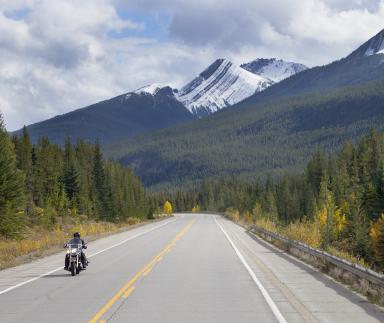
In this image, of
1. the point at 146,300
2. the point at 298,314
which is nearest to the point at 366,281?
the point at 298,314

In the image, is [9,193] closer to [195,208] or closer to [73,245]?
[73,245]

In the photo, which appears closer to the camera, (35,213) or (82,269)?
(82,269)

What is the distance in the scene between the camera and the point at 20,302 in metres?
13.2

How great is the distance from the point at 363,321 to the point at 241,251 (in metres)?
17.4

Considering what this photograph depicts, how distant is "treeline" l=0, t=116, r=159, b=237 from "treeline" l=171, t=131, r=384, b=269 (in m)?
18.9

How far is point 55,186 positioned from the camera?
71750mm

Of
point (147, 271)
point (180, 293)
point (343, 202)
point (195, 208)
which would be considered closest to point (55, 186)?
point (343, 202)

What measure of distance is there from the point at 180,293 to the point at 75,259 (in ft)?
18.3

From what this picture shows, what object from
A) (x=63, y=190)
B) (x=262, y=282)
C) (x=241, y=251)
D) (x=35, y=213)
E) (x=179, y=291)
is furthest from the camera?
(x=63, y=190)

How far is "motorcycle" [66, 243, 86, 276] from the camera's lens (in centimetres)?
1861

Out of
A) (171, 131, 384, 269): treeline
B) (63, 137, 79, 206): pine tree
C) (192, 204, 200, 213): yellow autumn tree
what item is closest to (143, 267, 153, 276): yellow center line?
(171, 131, 384, 269): treeline

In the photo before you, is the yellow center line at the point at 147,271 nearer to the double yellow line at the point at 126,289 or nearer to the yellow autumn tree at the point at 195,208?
the double yellow line at the point at 126,289

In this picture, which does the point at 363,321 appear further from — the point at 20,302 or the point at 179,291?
the point at 20,302

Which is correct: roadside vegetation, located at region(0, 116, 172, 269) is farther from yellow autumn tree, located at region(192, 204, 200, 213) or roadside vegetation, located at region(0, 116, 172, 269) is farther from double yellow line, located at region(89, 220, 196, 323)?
yellow autumn tree, located at region(192, 204, 200, 213)
